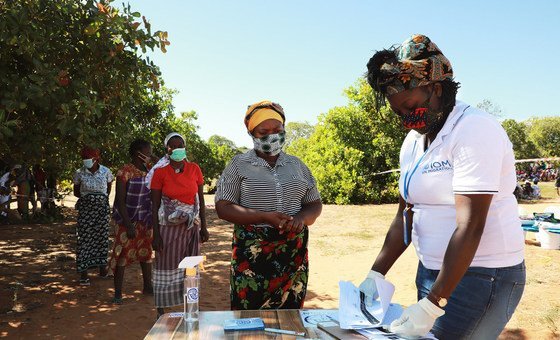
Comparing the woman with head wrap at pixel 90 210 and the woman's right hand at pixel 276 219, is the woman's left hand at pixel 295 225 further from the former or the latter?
the woman with head wrap at pixel 90 210

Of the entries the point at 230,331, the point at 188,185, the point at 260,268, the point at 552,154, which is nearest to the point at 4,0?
the point at 188,185

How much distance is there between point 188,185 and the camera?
4.54m

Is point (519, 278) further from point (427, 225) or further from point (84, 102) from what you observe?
point (84, 102)

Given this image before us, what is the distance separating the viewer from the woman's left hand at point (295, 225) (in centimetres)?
260

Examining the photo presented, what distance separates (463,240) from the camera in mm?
1522

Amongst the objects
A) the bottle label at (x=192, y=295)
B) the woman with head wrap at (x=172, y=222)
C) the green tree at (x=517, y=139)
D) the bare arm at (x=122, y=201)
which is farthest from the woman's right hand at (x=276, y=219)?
the green tree at (x=517, y=139)

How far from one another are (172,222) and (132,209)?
39.3 inches

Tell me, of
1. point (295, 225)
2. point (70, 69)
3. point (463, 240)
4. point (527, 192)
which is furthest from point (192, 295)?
point (527, 192)

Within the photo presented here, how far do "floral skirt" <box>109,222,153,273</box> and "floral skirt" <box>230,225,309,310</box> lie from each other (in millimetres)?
2865

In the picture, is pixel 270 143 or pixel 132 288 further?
pixel 132 288

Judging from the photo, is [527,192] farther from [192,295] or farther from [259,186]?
[192,295]

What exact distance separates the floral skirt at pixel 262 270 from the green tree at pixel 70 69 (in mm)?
2885

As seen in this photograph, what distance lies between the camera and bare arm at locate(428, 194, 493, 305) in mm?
1510

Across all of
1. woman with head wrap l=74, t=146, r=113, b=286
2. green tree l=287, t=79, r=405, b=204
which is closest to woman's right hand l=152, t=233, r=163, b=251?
woman with head wrap l=74, t=146, r=113, b=286
